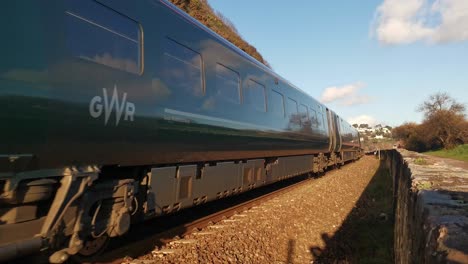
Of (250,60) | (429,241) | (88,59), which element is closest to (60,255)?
(88,59)

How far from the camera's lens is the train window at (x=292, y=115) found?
12.3 metres

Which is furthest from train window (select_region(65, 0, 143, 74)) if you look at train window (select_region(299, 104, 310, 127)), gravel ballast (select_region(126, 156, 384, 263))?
train window (select_region(299, 104, 310, 127))

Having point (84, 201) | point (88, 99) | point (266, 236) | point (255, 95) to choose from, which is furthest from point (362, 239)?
point (88, 99)

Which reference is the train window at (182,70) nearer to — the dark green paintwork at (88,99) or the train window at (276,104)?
the dark green paintwork at (88,99)

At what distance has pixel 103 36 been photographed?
4.62 meters

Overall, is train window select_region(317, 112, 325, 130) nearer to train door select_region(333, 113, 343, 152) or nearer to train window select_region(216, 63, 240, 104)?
train door select_region(333, 113, 343, 152)

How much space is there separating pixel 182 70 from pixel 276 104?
17.4ft

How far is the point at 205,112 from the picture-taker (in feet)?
22.3

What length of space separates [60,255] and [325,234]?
4.83 metres

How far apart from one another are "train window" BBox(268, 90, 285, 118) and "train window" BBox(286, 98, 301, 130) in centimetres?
61

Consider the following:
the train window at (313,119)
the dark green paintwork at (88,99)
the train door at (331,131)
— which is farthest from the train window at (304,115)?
the dark green paintwork at (88,99)

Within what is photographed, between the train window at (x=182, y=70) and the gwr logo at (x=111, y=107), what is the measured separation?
952mm

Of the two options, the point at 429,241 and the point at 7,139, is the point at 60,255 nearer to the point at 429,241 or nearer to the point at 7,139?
the point at 7,139

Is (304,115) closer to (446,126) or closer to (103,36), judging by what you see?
(103,36)
